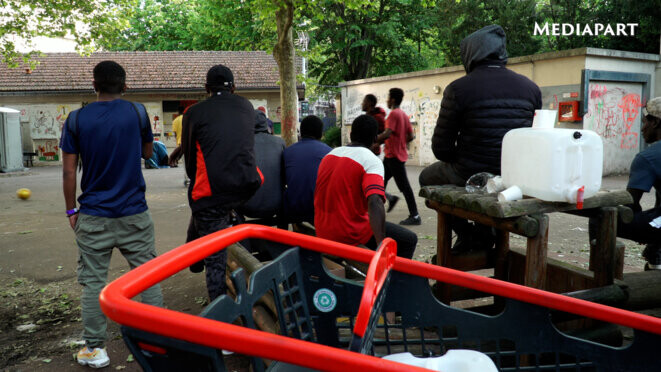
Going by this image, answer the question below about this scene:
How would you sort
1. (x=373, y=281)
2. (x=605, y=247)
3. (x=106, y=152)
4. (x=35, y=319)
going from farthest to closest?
(x=35, y=319) → (x=106, y=152) → (x=605, y=247) → (x=373, y=281)

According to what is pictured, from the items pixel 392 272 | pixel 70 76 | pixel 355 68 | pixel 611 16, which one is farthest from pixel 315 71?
pixel 392 272

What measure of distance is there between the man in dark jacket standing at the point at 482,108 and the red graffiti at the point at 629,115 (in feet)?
37.7

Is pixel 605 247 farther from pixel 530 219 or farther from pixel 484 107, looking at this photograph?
pixel 484 107

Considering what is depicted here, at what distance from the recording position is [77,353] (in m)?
3.48

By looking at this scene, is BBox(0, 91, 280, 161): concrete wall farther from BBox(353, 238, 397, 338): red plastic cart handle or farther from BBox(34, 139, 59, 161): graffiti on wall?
BBox(353, 238, 397, 338): red plastic cart handle

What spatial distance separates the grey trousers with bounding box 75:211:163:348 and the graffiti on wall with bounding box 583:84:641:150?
39.2 feet

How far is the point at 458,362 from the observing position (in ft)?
5.40

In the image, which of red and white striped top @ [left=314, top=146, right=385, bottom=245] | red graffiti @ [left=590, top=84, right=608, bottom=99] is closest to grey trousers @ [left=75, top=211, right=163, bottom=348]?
red and white striped top @ [left=314, top=146, right=385, bottom=245]

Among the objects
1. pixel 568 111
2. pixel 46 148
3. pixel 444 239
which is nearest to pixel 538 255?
pixel 444 239

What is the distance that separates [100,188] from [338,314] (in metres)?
2.13

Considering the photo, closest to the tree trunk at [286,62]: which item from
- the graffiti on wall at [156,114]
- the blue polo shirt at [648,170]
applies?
the blue polo shirt at [648,170]

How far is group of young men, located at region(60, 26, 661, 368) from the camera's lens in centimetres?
329

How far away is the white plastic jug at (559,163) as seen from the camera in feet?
8.23

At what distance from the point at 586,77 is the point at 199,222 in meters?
11.3
